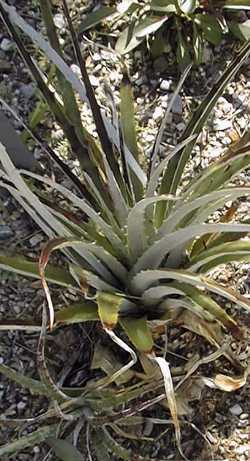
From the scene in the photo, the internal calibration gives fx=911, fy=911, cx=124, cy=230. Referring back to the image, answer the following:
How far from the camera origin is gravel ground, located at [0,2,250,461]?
1.67 meters

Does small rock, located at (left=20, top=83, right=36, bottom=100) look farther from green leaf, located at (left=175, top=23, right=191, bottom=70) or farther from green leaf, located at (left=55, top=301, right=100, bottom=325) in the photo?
green leaf, located at (left=55, top=301, right=100, bottom=325)

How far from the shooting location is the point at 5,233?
1774mm

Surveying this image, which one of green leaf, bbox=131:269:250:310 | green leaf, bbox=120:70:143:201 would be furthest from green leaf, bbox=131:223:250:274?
green leaf, bbox=120:70:143:201

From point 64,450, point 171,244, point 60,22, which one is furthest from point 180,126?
point 64,450

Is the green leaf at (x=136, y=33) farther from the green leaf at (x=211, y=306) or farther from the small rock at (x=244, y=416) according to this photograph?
the small rock at (x=244, y=416)

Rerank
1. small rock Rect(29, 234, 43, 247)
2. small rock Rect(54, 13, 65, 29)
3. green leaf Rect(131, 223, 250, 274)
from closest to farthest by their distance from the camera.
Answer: green leaf Rect(131, 223, 250, 274)
small rock Rect(29, 234, 43, 247)
small rock Rect(54, 13, 65, 29)

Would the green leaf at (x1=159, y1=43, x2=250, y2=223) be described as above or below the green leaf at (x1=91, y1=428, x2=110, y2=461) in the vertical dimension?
above

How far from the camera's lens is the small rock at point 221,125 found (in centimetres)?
191

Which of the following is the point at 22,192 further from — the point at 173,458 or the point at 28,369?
the point at 173,458

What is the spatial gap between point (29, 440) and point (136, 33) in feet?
2.85

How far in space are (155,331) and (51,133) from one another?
504mm

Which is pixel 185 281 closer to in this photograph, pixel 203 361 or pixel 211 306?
pixel 211 306

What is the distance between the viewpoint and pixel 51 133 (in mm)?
1883

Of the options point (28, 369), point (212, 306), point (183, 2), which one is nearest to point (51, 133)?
point (183, 2)
